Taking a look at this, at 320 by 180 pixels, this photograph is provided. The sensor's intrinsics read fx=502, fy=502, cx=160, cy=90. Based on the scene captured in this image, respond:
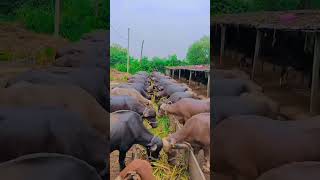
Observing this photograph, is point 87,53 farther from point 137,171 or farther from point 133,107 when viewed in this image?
point 137,171

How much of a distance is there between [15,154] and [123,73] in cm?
78

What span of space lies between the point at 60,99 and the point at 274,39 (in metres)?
1.35

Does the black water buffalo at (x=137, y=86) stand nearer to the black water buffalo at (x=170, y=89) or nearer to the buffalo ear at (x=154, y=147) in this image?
the black water buffalo at (x=170, y=89)

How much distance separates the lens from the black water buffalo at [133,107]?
3.02 metres

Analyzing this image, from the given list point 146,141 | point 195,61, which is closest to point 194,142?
point 146,141

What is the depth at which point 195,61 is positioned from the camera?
9.95 feet

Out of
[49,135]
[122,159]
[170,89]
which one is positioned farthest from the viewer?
[170,89]

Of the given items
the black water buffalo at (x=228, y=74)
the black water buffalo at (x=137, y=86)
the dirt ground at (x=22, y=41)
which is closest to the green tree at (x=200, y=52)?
the black water buffalo at (x=228, y=74)

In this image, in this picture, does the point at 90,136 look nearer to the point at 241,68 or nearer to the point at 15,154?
the point at 15,154

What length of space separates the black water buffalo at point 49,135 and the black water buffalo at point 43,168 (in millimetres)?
204

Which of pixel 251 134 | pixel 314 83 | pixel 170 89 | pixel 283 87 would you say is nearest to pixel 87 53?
pixel 170 89

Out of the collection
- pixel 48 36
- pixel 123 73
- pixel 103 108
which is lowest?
pixel 103 108

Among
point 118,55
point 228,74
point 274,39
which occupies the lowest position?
point 228,74

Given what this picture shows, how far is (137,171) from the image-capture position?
2982mm
